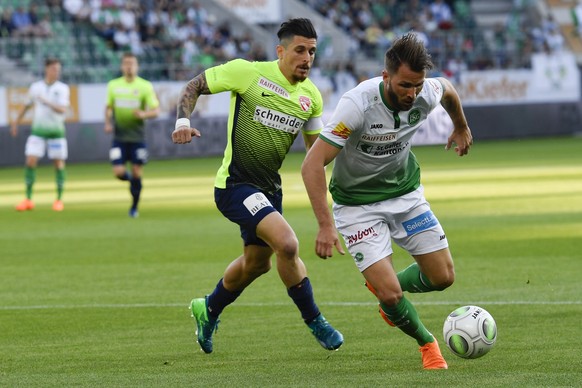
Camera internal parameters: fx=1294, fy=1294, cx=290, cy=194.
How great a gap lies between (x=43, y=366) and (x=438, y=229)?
260cm

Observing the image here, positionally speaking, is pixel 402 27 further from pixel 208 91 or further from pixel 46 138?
pixel 208 91

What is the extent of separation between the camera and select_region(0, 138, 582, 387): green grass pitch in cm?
761

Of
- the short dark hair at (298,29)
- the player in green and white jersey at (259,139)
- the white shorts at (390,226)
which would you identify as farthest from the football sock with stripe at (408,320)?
the short dark hair at (298,29)

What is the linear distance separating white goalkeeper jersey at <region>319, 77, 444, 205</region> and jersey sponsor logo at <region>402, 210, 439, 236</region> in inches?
7.3

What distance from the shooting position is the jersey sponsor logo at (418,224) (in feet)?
26.4

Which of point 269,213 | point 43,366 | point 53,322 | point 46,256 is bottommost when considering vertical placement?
point 46,256

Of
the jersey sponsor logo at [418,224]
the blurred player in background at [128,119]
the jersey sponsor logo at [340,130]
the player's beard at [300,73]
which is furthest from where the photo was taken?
the blurred player in background at [128,119]

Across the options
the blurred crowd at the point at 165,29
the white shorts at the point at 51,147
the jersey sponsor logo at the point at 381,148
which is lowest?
the blurred crowd at the point at 165,29

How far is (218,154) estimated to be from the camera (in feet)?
122

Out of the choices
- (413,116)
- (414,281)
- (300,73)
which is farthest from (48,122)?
(413,116)

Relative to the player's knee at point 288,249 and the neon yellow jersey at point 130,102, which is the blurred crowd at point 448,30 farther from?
the player's knee at point 288,249

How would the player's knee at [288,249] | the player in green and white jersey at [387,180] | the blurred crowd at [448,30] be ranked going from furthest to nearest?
1. the blurred crowd at [448,30]
2. the player's knee at [288,249]
3. the player in green and white jersey at [387,180]

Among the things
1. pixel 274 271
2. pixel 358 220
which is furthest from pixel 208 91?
pixel 274 271

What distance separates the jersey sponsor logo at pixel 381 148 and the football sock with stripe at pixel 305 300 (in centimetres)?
114
